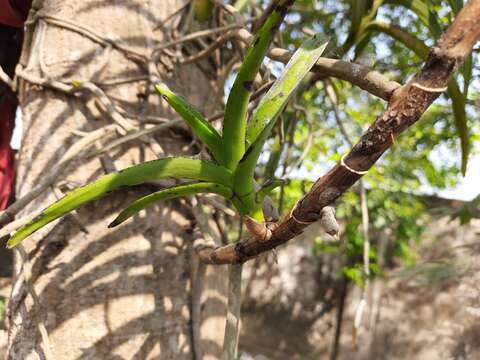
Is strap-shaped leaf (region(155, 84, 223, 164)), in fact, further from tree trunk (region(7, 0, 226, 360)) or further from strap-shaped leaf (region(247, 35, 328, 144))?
tree trunk (region(7, 0, 226, 360))

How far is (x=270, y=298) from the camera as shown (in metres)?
3.64

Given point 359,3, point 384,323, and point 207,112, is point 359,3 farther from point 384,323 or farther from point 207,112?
point 384,323

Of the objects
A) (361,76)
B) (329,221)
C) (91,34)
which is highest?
(91,34)

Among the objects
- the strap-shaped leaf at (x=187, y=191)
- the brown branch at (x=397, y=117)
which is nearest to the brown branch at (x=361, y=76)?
the brown branch at (x=397, y=117)

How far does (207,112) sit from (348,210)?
2.07 metres

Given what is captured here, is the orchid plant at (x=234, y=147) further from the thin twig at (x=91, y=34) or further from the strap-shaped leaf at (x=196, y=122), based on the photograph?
the thin twig at (x=91, y=34)

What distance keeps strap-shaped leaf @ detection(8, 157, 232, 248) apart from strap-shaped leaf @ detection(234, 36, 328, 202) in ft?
0.05

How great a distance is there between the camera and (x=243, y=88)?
1.07 feet

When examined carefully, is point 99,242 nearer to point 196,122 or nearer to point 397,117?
point 196,122

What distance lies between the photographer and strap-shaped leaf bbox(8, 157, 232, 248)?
0.34 metres

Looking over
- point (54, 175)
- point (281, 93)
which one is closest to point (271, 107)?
point (281, 93)

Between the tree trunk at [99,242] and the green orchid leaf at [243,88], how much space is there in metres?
0.22

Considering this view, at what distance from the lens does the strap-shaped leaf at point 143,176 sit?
341 millimetres

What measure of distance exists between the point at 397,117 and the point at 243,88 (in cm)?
11
